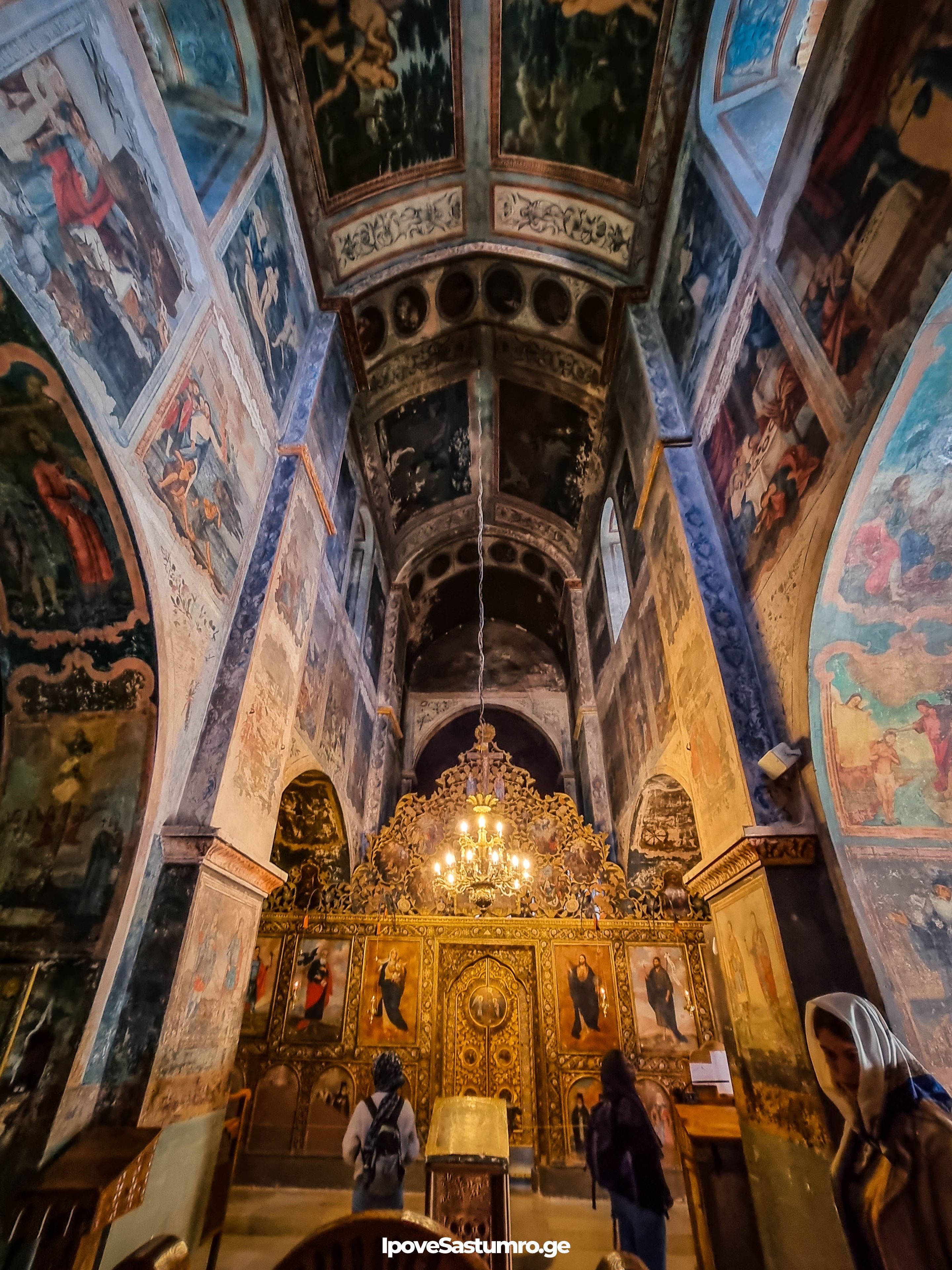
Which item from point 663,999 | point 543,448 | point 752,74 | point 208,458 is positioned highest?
point 543,448

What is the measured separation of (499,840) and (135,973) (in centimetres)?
390

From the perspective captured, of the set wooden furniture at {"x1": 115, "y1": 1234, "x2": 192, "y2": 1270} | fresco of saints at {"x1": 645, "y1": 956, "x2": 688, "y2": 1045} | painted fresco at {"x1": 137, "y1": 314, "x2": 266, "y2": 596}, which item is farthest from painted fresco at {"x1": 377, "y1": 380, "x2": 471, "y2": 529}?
wooden furniture at {"x1": 115, "y1": 1234, "x2": 192, "y2": 1270}

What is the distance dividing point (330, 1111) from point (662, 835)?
5.87 meters

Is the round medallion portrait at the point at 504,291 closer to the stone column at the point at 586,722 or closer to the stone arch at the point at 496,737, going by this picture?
the stone column at the point at 586,722

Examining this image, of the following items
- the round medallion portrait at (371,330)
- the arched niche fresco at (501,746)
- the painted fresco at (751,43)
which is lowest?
the arched niche fresco at (501,746)

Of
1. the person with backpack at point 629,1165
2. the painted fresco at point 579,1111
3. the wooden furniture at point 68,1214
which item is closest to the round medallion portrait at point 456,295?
the person with backpack at point 629,1165

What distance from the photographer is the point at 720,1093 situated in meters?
6.30

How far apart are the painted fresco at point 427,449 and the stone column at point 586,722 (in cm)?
390

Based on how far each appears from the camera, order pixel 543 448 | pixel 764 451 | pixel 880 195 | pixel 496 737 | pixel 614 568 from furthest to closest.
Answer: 1. pixel 496 737
2. pixel 543 448
3. pixel 614 568
4. pixel 764 451
5. pixel 880 195

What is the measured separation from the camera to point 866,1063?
190 centimetres

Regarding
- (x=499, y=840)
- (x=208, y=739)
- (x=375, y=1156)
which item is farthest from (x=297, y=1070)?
(x=208, y=739)

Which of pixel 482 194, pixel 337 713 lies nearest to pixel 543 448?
pixel 482 194

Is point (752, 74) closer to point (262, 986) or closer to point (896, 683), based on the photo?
point (896, 683)

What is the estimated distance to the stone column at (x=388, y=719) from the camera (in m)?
11.7
